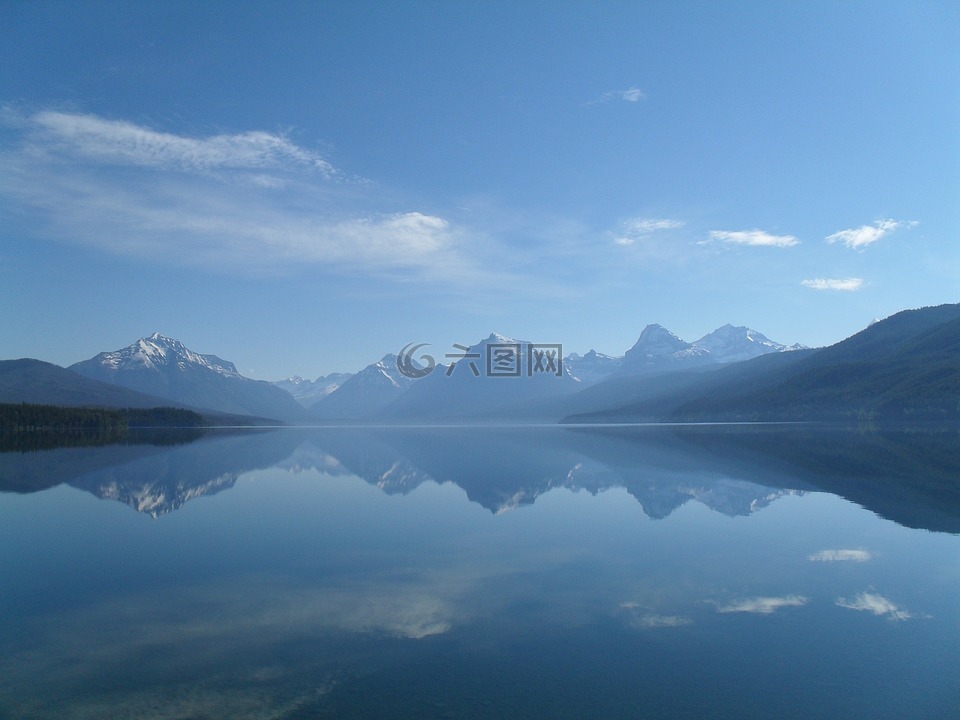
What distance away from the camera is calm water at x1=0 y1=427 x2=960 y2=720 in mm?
11359

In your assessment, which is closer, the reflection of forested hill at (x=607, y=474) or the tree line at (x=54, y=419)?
the reflection of forested hill at (x=607, y=474)

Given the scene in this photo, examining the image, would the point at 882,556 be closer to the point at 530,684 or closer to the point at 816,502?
the point at 816,502

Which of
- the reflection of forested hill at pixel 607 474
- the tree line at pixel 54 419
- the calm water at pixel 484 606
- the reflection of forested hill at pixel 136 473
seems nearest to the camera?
the calm water at pixel 484 606

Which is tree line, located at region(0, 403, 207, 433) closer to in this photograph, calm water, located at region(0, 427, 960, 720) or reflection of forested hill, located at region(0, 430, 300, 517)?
reflection of forested hill, located at region(0, 430, 300, 517)

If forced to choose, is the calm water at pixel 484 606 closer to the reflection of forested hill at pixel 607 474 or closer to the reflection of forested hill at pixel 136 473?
the reflection of forested hill at pixel 607 474

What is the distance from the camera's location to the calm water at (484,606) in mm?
11359

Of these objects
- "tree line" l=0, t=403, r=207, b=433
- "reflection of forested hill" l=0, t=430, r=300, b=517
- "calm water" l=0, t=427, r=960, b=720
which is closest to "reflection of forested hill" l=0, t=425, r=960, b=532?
"reflection of forested hill" l=0, t=430, r=300, b=517

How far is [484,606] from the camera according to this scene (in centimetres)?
1655

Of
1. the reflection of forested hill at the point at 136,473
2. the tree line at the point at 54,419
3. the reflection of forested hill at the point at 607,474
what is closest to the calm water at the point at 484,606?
the reflection of forested hill at the point at 607,474

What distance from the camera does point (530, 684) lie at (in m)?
11.8

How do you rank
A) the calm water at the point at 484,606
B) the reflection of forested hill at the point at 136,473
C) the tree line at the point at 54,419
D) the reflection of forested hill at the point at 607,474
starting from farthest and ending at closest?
the tree line at the point at 54,419
the reflection of forested hill at the point at 136,473
the reflection of forested hill at the point at 607,474
the calm water at the point at 484,606

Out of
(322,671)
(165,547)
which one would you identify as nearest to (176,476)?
(165,547)

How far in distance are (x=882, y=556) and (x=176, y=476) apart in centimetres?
4439

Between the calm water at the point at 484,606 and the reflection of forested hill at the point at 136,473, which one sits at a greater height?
the calm water at the point at 484,606
